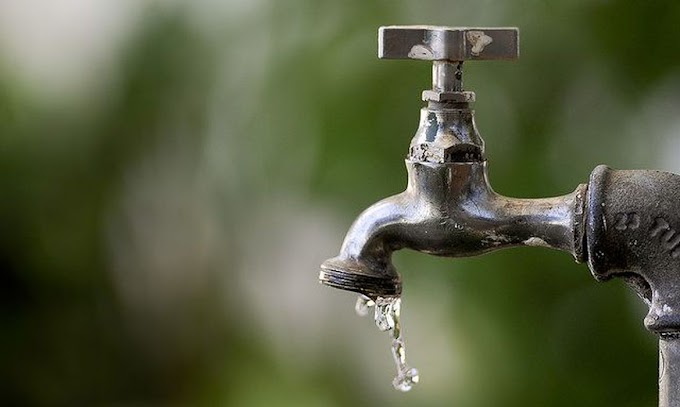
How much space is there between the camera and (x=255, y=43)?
1.44 m

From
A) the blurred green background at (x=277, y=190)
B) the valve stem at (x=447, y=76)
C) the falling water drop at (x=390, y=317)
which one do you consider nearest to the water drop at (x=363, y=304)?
the falling water drop at (x=390, y=317)

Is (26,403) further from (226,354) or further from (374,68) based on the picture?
(374,68)

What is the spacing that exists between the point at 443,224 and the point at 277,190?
0.76 m

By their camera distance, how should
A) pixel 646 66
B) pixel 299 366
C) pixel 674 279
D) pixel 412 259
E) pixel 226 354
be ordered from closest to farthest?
pixel 674 279 < pixel 646 66 < pixel 412 259 < pixel 299 366 < pixel 226 354

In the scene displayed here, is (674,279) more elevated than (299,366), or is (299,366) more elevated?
(674,279)

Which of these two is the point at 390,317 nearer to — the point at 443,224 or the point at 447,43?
the point at 443,224

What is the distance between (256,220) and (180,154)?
0.59 ft

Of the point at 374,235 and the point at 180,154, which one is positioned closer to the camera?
the point at 374,235

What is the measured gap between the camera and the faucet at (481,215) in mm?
638

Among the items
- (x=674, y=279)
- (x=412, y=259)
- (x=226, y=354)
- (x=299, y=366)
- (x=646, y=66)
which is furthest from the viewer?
(x=226, y=354)

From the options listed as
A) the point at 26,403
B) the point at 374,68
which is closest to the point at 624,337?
the point at 374,68

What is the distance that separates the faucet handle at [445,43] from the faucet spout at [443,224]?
75 millimetres

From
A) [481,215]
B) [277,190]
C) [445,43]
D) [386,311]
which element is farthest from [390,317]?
[277,190]

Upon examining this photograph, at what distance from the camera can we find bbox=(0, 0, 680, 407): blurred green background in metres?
1.18
